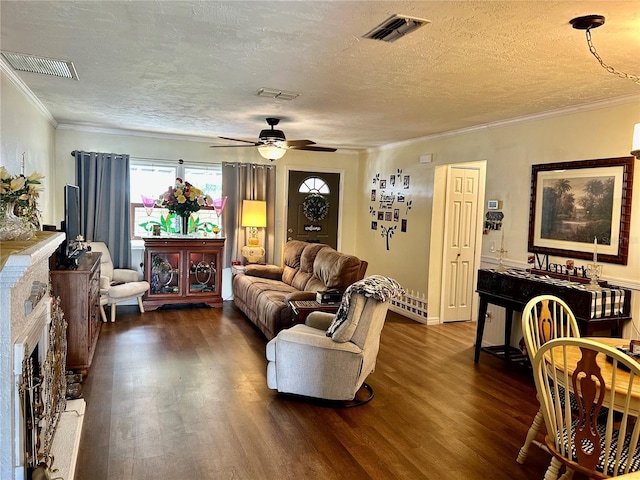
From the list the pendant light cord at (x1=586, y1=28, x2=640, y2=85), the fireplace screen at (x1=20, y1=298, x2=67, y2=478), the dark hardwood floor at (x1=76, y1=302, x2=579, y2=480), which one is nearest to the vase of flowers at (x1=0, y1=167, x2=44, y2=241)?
the fireplace screen at (x1=20, y1=298, x2=67, y2=478)

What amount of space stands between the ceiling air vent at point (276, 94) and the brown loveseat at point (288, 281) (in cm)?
175

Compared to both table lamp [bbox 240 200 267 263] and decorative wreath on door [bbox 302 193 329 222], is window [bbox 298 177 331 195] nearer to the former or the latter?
decorative wreath on door [bbox 302 193 329 222]

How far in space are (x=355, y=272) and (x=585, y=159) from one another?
7.69 ft

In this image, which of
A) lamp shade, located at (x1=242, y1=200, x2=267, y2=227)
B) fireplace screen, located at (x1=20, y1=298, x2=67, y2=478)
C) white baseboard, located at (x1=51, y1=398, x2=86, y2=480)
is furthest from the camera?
lamp shade, located at (x1=242, y1=200, x2=267, y2=227)

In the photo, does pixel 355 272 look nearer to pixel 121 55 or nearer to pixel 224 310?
pixel 224 310

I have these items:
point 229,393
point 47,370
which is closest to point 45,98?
point 47,370

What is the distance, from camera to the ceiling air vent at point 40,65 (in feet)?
10.2

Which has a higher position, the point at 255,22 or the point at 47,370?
the point at 255,22

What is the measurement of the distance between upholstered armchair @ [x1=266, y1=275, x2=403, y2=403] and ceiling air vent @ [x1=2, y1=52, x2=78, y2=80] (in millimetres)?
2523

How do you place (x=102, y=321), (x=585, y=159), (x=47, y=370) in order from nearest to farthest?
(x=47, y=370) → (x=585, y=159) → (x=102, y=321)

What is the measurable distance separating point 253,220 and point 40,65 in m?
3.79

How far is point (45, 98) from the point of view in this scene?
4.41 metres

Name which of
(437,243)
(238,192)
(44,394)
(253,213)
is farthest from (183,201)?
(44,394)

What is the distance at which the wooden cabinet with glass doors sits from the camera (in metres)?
6.18
